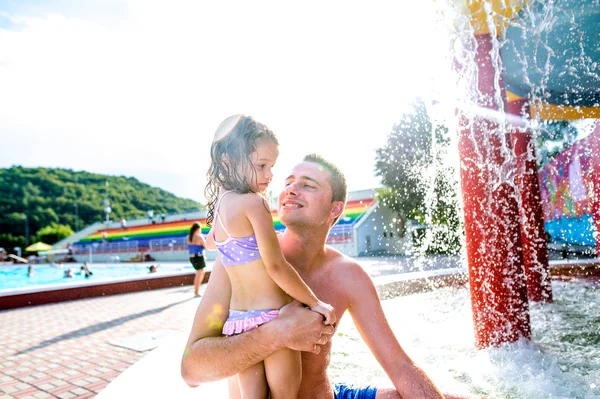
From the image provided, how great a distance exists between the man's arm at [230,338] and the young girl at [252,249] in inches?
2.4

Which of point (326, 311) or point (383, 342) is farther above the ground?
point (326, 311)

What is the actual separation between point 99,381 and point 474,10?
539cm

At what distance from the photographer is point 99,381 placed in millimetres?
4328

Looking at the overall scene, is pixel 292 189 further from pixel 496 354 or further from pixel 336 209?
pixel 496 354

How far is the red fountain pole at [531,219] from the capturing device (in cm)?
653

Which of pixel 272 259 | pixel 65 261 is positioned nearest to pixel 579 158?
pixel 272 259

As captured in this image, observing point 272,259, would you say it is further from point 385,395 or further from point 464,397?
point 464,397

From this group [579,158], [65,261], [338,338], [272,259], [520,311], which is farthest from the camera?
[65,261]

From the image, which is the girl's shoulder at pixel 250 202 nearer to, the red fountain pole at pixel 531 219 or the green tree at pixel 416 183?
the red fountain pole at pixel 531 219

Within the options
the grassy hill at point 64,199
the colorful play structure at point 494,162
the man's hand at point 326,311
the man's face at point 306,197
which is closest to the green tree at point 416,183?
the colorful play structure at point 494,162

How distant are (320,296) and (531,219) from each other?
19.5 feet

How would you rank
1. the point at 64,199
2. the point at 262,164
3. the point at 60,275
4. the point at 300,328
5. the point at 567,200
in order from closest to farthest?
1. the point at 300,328
2. the point at 262,164
3. the point at 567,200
4. the point at 60,275
5. the point at 64,199

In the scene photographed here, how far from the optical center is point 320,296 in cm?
217

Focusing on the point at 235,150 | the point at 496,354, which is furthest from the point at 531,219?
the point at 235,150
